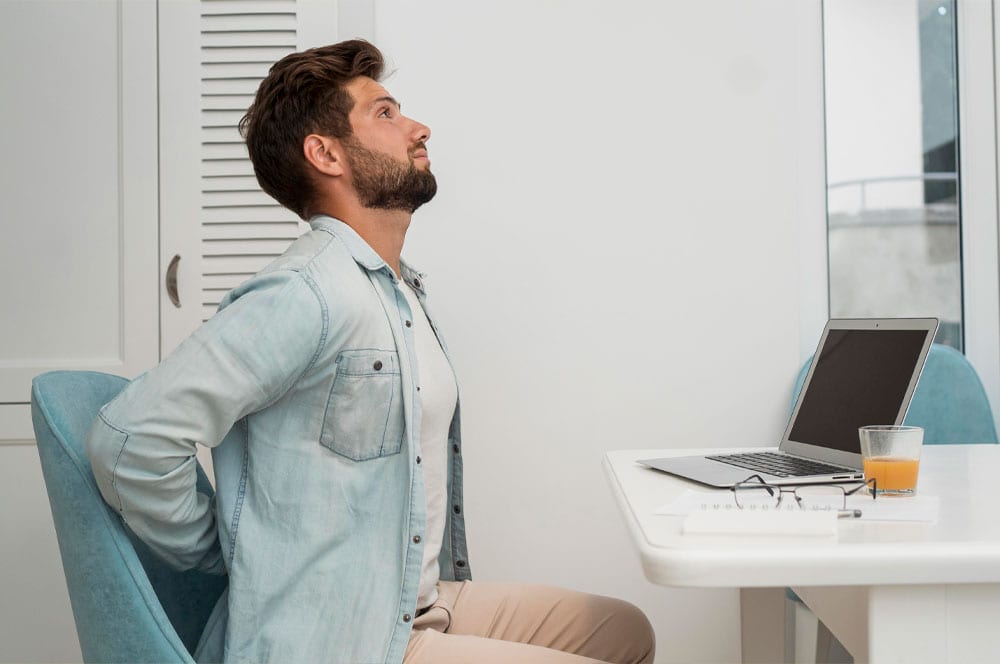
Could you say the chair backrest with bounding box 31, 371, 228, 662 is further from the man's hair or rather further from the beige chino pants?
the man's hair

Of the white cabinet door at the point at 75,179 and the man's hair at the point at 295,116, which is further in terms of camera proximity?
the white cabinet door at the point at 75,179

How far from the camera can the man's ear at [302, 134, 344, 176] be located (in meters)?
1.47

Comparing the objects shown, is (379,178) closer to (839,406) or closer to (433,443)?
(433,443)

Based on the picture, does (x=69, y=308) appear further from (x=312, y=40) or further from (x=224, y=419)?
(x=224, y=419)

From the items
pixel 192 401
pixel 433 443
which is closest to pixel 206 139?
pixel 433 443

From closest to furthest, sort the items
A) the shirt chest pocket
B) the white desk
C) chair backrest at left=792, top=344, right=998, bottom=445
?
the white desk, the shirt chest pocket, chair backrest at left=792, top=344, right=998, bottom=445

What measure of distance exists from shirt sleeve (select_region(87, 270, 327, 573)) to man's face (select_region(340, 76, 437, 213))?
354 millimetres

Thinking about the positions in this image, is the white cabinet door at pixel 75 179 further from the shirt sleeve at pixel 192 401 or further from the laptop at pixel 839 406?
the laptop at pixel 839 406

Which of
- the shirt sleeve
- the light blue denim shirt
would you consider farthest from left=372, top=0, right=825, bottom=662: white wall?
the shirt sleeve

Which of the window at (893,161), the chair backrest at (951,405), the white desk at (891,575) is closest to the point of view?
the white desk at (891,575)

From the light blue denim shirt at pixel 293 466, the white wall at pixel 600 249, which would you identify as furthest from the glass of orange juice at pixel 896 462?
the white wall at pixel 600 249

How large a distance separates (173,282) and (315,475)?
111 cm

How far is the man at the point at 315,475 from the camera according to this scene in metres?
1.06

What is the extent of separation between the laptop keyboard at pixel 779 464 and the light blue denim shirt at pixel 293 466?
1.61 feet
